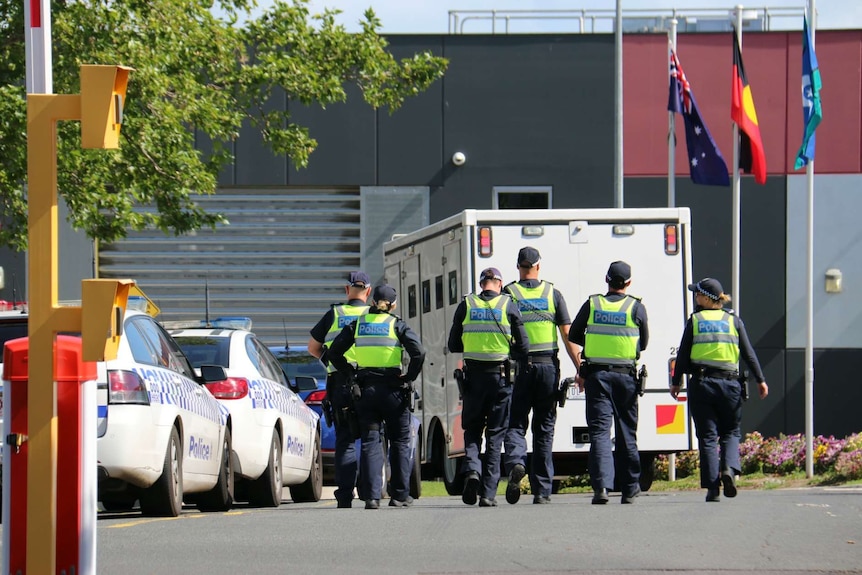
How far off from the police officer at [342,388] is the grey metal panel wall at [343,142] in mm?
15205

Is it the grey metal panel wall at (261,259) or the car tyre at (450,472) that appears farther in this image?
the grey metal panel wall at (261,259)

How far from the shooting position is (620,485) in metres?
12.8

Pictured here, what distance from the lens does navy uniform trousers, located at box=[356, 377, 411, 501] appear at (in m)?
12.4

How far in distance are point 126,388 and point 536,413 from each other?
343 centimetres

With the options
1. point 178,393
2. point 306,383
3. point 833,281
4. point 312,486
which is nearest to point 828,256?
point 833,281

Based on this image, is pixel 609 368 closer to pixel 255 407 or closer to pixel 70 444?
pixel 255 407

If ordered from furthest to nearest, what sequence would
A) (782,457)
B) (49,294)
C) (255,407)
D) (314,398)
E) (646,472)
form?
(782,457)
(314,398)
(646,472)
(255,407)
(49,294)

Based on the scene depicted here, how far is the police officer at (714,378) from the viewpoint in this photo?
503 inches

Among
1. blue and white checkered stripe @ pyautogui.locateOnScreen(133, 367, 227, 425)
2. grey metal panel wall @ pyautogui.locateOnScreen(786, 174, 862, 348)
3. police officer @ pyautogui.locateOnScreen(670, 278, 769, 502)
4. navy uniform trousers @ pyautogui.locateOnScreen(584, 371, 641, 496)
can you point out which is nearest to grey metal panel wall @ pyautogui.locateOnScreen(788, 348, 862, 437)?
grey metal panel wall @ pyautogui.locateOnScreen(786, 174, 862, 348)

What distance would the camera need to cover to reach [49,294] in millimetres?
5742

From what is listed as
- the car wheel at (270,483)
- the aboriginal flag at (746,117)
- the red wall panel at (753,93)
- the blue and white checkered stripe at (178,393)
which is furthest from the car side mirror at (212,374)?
the red wall panel at (753,93)

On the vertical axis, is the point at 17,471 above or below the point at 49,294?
below

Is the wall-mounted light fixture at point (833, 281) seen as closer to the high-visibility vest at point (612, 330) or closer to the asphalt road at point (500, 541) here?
the high-visibility vest at point (612, 330)

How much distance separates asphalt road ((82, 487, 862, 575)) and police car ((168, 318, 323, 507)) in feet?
6.03
